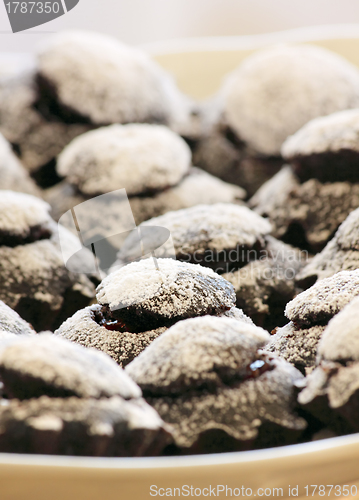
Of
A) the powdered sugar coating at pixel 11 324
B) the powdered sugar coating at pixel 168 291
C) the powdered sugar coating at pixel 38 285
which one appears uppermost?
the powdered sugar coating at pixel 168 291

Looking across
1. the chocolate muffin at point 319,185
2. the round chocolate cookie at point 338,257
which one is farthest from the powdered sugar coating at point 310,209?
the round chocolate cookie at point 338,257

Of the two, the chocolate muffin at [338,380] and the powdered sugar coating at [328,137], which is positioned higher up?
the chocolate muffin at [338,380]

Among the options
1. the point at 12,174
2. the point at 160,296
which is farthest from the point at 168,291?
the point at 12,174

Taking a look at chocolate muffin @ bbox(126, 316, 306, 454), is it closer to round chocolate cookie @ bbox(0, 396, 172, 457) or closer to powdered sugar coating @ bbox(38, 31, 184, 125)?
round chocolate cookie @ bbox(0, 396, 172, 457)

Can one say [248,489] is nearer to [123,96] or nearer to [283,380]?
[283,380]

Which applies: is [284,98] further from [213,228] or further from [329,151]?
[213,228]

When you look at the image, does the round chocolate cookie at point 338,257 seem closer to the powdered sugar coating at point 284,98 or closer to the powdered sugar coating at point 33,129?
the powdered sugar coating at point 284,98
